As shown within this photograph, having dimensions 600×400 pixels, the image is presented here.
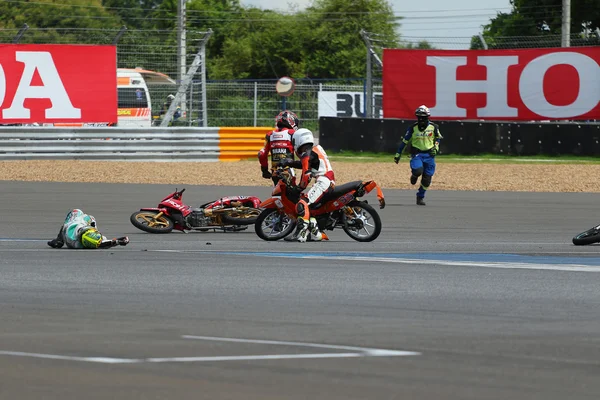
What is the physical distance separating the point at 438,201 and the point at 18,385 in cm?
1374

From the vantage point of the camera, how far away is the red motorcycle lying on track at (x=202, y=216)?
13.6m

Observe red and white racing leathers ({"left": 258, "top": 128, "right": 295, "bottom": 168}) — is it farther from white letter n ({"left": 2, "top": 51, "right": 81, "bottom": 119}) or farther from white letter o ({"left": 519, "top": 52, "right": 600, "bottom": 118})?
white letter o ({"left": 519, "top": 52, "right": 600, "bottom": 118})

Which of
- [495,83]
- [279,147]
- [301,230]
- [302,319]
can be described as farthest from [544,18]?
[302,319]

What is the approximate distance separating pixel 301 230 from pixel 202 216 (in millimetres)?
1822

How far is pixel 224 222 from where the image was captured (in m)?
13.6

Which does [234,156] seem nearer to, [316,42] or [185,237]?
[185,237]

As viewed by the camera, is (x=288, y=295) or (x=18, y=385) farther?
(x=288, y=295)

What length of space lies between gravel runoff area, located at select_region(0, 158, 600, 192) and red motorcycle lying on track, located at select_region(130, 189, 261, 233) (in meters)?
7.86

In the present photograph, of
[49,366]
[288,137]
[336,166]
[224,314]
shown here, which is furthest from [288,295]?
[336,166]

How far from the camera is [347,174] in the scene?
77.3 feet

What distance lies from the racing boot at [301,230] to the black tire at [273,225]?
286 mm

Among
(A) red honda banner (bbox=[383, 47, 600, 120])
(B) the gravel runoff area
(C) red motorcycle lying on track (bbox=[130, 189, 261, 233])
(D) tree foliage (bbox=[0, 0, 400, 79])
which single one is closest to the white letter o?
(A) red honda banner (bbox=[383, 47, 600, 120])

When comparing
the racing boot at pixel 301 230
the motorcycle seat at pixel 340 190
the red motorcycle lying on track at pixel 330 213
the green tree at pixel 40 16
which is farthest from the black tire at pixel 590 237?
the green tree at pixel 40 16

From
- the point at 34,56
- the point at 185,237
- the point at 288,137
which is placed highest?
the point at 34,56
